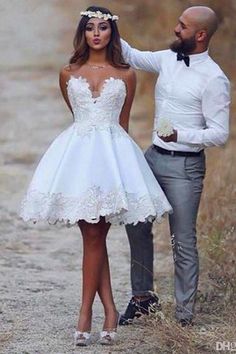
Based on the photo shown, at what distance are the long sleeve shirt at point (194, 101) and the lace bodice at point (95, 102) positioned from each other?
0.97 feet

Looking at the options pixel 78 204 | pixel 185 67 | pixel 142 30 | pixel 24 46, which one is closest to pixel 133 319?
pixel 78 204

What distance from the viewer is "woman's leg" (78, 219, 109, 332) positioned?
5691mm

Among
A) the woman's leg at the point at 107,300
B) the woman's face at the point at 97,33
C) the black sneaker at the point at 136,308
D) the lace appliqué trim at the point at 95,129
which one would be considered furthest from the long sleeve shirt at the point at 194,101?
the black sneaker at the point at 136,308

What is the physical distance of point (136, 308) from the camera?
6.28 meters

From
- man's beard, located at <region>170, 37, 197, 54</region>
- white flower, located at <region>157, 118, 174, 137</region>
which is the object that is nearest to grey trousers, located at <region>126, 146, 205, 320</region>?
white flower, located at <region>157, 118, 174, 137</region>

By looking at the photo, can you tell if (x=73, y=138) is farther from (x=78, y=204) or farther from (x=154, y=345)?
(x=154, y=345)

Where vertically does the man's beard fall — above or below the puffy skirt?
above

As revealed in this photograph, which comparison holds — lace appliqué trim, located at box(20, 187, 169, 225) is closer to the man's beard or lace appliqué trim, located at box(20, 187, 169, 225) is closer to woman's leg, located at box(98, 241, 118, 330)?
woman's leg, located at box(98, 241, 118, 330)

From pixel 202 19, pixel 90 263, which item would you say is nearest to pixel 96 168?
pixel 90 263

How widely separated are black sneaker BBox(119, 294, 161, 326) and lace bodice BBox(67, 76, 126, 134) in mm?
1147

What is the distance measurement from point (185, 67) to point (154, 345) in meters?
1.50

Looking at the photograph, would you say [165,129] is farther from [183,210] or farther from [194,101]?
[183,210]

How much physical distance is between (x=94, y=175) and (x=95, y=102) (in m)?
0.42

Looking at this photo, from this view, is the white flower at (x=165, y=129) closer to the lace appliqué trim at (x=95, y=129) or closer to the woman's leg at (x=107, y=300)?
the lace appliqué trim at (x=95, y=129)
